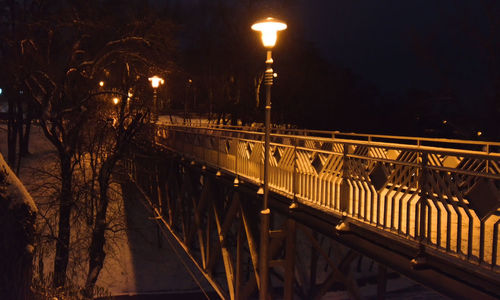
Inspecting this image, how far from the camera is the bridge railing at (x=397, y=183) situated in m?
4.61

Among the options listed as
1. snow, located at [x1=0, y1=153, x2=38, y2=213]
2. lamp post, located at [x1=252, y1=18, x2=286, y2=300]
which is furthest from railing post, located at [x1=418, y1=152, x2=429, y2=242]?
snow, located at [x1=0, y1=153, x2=38, y2=213]

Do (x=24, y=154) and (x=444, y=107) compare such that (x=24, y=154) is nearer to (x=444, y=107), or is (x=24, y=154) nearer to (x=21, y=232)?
(x=444, y=107)

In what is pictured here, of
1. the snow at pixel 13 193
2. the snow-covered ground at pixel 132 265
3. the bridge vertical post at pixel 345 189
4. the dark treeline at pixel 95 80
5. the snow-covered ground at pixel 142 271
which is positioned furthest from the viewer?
the snow-covered ground at pixel 142 271

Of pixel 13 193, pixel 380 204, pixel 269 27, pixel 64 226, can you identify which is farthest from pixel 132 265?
pixel 269 27

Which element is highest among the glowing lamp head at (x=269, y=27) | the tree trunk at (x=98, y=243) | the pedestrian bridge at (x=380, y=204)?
the glowing lamp head at (x=269, y=27)

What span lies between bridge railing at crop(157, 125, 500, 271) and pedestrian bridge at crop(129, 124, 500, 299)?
16 millimetres

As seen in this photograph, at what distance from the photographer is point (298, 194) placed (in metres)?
8.08

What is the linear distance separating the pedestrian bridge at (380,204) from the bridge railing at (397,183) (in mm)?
16

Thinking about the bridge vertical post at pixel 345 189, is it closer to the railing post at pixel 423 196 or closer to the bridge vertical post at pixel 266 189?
the bridge vertical post at pixel 266 189

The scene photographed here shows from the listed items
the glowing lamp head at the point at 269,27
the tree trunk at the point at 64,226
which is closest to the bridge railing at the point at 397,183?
the glowing lamp head at the point at 269,27

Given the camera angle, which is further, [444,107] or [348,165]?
[444,107]

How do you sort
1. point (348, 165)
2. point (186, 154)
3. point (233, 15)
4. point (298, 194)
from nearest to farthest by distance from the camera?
point (348, 165), point (298, 194), point (186, 154), point (233, 15)

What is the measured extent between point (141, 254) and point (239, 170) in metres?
15.2

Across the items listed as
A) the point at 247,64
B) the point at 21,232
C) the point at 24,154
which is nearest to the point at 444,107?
the point at 21,232
